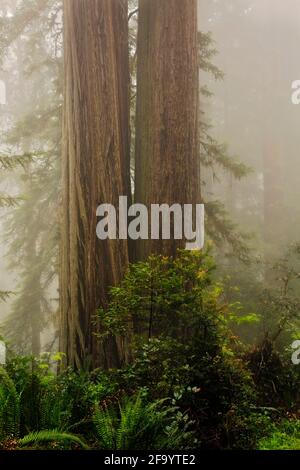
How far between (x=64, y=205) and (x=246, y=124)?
71.8 feet

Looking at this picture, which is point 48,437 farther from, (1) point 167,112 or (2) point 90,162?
(1) point 167,112

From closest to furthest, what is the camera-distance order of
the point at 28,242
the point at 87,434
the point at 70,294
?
the point at 87,434, the point at 70,294, the point at 28,242

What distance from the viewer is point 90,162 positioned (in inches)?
242

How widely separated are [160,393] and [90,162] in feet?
10.7

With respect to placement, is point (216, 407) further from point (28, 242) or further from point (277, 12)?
point (277, 12)

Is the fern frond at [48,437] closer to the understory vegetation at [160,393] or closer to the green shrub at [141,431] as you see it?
the understory vegetation at [160,393]

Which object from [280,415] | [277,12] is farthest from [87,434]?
[277,12]

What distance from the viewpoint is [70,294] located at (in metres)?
6.01

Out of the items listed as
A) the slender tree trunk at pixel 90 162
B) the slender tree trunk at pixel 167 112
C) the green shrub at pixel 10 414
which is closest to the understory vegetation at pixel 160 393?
the green shrub at pixel 10 414

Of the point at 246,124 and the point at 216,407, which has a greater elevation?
the point at 246,124

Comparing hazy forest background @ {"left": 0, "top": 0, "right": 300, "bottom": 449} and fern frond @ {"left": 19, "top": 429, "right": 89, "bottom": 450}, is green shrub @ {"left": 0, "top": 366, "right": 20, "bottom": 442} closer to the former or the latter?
hazy forest background @ {"left": 0, "top": 0, "right": 300, "bottom": 449}

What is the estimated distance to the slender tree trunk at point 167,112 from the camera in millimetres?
6125

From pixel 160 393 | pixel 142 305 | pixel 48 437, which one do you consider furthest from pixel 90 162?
pixel 48 437

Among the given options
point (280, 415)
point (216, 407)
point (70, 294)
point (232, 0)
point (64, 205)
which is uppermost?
point (232, 0)
